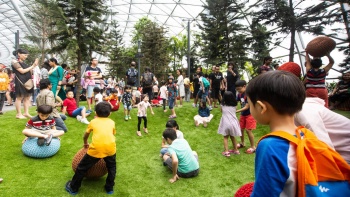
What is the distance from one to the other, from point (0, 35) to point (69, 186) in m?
53.7

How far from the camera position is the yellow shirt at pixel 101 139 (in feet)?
13.3

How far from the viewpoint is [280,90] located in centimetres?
129

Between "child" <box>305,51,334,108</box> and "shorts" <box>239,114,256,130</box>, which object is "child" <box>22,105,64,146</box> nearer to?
"shorts" <box>239,114,256,130</box>

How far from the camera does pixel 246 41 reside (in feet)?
42.0

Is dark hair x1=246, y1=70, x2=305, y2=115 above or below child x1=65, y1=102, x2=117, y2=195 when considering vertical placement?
above

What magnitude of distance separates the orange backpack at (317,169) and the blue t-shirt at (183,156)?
3.86m

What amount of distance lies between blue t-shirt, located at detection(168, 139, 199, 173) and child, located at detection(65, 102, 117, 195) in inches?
49.7

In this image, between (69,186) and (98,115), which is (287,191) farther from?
(69,186)

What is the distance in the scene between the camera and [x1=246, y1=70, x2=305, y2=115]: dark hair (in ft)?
4.25

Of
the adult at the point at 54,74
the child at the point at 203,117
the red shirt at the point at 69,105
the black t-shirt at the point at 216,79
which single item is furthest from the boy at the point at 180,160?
the black t-shirt at the point at 216,79

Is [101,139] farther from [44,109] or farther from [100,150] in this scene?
[44,109]

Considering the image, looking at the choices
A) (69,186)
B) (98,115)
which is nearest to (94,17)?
(98,115)

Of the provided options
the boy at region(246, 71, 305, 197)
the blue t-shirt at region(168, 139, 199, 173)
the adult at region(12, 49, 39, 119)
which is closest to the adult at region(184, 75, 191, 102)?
the adult at region(12, 49, 39, 119)

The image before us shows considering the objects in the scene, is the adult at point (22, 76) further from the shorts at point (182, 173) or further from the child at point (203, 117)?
the child at point (203, 117)
